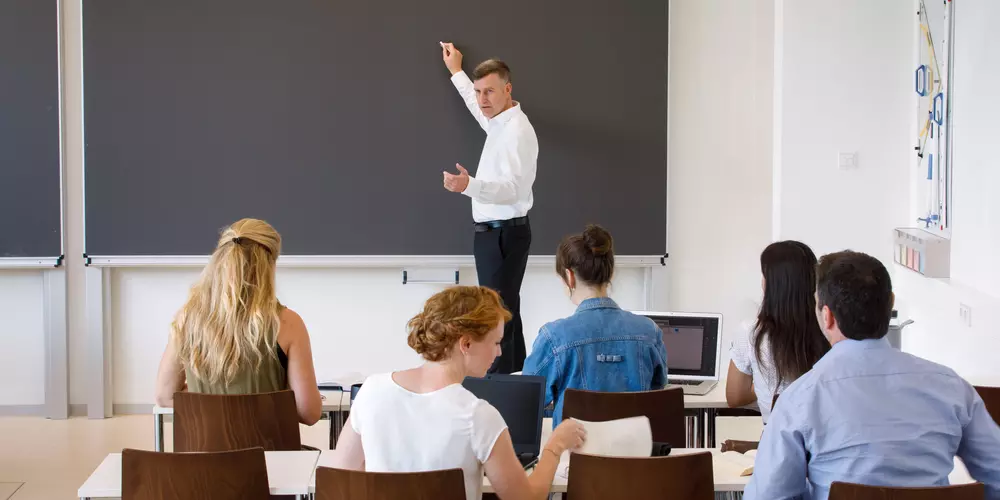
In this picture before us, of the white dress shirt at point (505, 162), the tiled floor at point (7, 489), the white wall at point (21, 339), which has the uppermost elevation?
the white dress shirt at point (505, 162)

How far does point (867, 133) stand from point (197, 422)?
407 cm

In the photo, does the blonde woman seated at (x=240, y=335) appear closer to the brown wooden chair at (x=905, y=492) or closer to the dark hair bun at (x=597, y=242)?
the dark hair bun at (x=597, y=242)

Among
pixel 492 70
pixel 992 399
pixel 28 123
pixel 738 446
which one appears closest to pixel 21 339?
pixel 28 123

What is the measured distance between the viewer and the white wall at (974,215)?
163 inches

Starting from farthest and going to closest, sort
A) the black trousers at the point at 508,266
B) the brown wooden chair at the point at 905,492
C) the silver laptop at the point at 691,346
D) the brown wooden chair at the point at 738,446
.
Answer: the black trousers at the point at 508,266 < the silver laptop at the point at 691,346 < the brown wooden chair at the point at 738,446 < the brown wooden chair at the point at 905,492

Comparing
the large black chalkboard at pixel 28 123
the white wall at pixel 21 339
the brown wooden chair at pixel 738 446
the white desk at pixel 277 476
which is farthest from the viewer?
the white wall at pixel 21 339

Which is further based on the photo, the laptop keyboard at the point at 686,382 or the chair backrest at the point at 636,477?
the laptop keyboard at the point at 686,382

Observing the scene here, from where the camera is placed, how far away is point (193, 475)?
2.40m

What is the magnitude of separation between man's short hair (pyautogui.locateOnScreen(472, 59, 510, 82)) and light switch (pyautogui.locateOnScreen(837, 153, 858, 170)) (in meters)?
1.94

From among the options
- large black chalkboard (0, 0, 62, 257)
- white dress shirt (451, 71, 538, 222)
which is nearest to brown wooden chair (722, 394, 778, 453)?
white dress shirt (451, 71, 538, 222)

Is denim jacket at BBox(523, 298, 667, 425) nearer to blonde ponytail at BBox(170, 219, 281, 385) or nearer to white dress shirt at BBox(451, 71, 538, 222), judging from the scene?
blonde ponytail at BBox(170, 219, 281, 385)

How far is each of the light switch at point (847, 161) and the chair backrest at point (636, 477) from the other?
141 inches

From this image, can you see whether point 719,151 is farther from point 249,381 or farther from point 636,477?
point 636,477

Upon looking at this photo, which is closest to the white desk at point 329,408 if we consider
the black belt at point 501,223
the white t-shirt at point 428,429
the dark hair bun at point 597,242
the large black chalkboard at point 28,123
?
the dark hair bun at point 597,242
